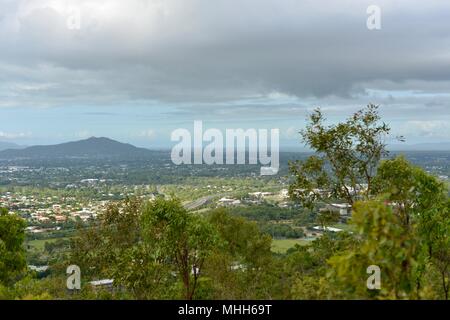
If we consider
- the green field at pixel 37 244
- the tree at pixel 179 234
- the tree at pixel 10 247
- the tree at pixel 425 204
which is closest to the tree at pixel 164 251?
the tree at pixel 179 234

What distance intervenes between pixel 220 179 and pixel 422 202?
273 ft

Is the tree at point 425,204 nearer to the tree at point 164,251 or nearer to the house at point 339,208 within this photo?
the house at point 339,208

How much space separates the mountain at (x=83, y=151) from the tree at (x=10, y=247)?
13832cm

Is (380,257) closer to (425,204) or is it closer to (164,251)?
(425,204)

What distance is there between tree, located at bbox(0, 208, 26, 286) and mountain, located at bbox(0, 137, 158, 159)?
13832 cm

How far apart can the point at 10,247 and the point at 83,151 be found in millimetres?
162297

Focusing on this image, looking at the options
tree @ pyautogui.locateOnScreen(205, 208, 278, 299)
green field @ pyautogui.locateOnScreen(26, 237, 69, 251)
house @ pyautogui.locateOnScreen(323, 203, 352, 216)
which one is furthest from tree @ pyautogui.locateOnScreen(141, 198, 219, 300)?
green field @ pyautogui.locateOnScreen(26, 237, 69, 251)

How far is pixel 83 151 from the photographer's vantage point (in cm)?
16688

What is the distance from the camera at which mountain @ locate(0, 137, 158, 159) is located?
156 meters

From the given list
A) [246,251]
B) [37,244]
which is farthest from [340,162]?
[37,244]

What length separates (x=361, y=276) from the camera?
5234 mm
